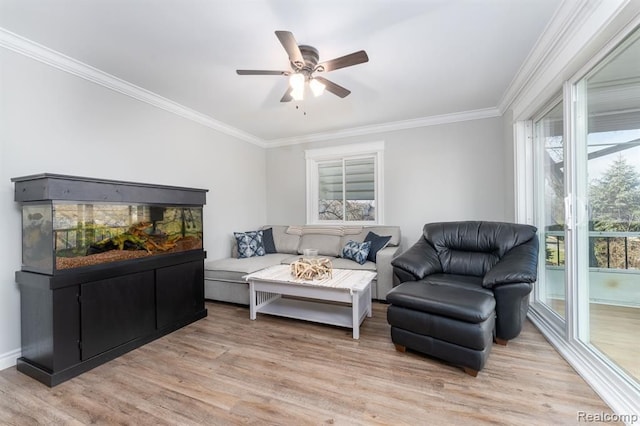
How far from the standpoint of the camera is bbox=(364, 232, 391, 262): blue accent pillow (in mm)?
3697

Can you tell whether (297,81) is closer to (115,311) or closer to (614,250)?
(115,311)

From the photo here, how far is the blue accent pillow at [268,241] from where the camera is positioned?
4.45m

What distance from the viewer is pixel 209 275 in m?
3.51

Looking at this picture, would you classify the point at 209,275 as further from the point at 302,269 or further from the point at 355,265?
the point at 355,265

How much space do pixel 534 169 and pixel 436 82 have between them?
1.47m

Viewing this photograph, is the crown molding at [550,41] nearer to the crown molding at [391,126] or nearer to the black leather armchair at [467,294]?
the crown molding at [391,126]

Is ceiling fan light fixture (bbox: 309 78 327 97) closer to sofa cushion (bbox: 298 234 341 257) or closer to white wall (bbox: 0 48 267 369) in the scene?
white wall (bbox: 0 48 267 369)

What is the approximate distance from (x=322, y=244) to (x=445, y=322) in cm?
247

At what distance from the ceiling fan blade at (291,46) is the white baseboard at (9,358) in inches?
119

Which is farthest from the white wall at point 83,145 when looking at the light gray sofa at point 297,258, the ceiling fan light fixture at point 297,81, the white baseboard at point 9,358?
the ceiling fan light fixture at point 297,81

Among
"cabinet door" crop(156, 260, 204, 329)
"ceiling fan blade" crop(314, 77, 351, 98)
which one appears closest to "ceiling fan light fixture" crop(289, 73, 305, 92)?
"ceiling fan blade" crop(314, 77, 351, 98)

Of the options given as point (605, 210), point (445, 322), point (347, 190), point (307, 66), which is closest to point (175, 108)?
point (307, 66)

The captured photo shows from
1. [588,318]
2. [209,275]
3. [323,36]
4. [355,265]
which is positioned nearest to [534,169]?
[588,318]

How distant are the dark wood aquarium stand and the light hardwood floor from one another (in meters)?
0.12
